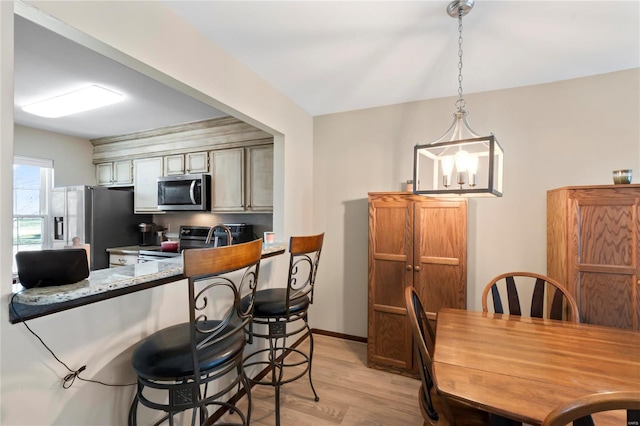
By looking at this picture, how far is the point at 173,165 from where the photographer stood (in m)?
3.57

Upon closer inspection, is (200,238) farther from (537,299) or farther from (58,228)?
(537,299)

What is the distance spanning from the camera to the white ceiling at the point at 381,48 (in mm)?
1561

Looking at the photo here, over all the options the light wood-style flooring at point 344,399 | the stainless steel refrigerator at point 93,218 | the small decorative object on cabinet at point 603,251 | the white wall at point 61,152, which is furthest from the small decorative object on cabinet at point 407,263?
the white wall at point 61,152

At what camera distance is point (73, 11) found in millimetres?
1112

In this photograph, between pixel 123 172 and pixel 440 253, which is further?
pixel 123 172

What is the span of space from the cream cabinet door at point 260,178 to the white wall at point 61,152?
2921 mm

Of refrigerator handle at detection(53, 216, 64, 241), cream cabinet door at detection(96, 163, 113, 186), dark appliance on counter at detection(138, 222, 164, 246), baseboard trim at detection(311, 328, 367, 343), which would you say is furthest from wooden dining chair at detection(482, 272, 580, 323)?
cream cabinet door at detection(96, 163, 113, 186)

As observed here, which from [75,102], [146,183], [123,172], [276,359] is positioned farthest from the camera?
[123,172]

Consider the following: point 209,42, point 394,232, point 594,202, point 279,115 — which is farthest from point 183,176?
point 594,202

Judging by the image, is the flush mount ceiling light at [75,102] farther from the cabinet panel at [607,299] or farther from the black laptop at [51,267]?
the cabinet panel at [607,299]

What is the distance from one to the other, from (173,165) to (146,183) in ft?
1.89

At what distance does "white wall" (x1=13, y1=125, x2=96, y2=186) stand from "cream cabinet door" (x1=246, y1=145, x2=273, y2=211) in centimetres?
292

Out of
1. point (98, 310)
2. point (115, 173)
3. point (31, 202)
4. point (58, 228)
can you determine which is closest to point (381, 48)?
point (98, 310)

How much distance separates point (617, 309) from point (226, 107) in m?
3.11
